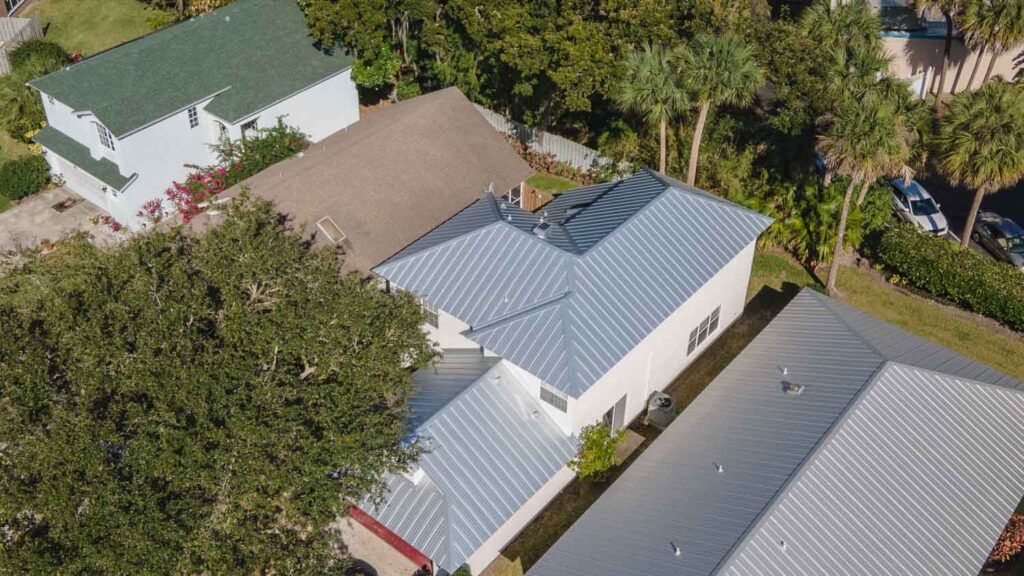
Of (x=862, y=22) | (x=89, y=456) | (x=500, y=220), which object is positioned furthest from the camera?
(x=862, y=22)

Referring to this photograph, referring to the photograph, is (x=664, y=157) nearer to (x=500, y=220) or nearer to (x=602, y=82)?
(x=602, y=82)

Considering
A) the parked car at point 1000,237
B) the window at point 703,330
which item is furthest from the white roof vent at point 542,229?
the parked car at point 1000,237

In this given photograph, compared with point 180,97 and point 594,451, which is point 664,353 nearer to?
point 594,451

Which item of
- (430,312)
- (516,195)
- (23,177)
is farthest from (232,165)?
(430,312)

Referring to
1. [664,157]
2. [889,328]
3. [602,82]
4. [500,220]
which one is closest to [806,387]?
[889,328]

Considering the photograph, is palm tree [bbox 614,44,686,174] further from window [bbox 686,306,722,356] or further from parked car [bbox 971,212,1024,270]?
parked car [bbox 971,212,1024,270]

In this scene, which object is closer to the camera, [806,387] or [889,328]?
[806,387]

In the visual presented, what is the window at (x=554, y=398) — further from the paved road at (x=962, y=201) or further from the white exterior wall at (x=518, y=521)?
the paved road at (x=962, y=201)
